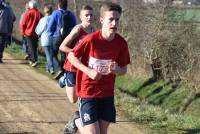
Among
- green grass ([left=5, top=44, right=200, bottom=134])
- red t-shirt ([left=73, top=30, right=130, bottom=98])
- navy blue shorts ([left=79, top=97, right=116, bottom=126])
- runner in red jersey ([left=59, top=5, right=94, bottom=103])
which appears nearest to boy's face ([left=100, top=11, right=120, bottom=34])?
red t-shirt ([left=73, top=30, right=130, bottom=98])

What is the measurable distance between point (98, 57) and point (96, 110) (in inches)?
22.2

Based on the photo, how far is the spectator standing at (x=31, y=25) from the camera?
49.2 feet

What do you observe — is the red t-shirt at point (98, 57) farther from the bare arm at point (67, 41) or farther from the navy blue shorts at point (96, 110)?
the bare arm at point (67, 41)

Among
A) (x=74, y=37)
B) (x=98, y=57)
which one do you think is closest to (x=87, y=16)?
(x=74, y=37)

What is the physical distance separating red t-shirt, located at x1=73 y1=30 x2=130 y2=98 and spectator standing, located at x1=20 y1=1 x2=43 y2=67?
29.8 feet

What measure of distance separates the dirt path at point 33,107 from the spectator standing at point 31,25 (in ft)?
4.53

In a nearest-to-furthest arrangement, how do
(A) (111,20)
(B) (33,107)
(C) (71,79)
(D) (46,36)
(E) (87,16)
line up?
(A) (111,20) < (E) (87,16) < (C) (71,79) < (B) (33,107) < (D) (46,36)

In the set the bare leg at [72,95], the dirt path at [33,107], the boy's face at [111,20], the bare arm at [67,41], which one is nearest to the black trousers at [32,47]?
the dirt path at [33,107]

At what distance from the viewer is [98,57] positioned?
19.3 ft

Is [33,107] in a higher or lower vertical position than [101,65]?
lower

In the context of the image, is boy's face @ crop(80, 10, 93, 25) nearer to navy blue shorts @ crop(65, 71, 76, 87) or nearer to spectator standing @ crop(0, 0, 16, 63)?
navy blue shorts @ crop(65, 71, 76, 87)

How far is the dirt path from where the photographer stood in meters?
8.44

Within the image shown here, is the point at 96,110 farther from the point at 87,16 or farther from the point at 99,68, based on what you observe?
the point at 87,16

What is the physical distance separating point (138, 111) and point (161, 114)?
40 centimetres
